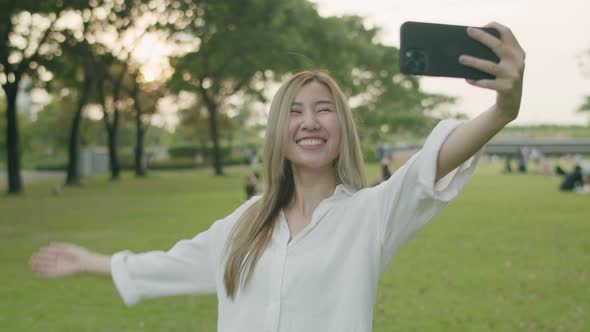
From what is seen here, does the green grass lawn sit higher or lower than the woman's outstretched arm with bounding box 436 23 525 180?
lower

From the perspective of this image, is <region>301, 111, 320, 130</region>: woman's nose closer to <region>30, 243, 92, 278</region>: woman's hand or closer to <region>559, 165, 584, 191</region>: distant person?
<region>30, 243, 92, 278</region>: woman's hand

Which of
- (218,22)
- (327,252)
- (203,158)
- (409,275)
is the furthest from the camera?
(203,158)

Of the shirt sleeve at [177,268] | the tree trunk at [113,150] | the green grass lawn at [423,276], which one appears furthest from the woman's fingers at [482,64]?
the tree trunk at [113,150]

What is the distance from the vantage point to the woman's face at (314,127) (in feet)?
7.77

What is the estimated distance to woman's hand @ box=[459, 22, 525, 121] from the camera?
5.64 ft

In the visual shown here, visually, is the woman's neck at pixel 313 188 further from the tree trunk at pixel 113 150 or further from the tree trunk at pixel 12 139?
the tree trunk at pixel 113 150

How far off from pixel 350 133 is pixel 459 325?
4695 millimetres

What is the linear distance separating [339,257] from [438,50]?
819 millimetres

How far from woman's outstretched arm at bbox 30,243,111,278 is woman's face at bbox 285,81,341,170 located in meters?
0.97

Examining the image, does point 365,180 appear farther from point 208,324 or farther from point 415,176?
point 208,324

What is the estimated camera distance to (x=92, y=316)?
6.89 meters

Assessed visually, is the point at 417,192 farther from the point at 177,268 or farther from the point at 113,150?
the point at 113,150

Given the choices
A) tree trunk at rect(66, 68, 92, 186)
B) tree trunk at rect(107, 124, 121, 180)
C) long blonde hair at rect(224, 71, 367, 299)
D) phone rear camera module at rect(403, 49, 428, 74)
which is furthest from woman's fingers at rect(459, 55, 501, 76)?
tree trunk at rect(107, 124, 121, 180)

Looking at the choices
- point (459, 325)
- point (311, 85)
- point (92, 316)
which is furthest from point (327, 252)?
point (92, 316)
